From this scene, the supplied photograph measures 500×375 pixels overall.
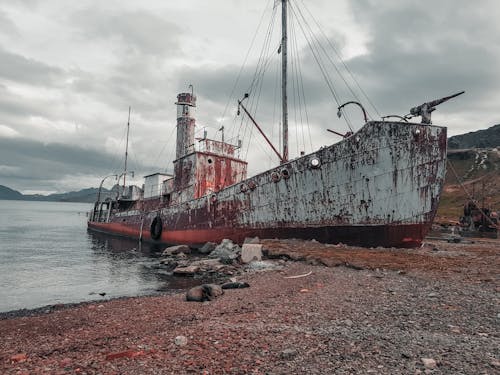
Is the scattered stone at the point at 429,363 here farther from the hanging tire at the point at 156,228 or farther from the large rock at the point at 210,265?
the hanging tire at the point at 156,228

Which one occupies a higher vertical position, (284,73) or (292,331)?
(284,73)

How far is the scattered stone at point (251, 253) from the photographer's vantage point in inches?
624

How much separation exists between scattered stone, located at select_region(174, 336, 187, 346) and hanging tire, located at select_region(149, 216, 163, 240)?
26.8 meters

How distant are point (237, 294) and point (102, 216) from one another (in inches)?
1898

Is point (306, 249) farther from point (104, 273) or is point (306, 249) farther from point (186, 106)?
point (186, 106)

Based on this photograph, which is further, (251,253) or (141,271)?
(141,271)

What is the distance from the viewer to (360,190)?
664 inches

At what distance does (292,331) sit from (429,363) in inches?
88.5

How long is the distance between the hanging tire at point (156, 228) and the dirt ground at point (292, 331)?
22.0 m

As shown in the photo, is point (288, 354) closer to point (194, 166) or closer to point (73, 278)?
point (73, 278)

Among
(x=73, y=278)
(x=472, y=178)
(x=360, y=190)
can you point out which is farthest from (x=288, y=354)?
(x=472, y=178)

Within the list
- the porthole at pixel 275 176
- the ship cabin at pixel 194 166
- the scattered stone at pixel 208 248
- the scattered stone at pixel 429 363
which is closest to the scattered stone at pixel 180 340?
the scattered stone at pixel 429 363

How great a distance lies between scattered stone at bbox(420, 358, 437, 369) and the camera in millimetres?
4461

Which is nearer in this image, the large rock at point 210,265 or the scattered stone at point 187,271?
the large rock at point 210,265
